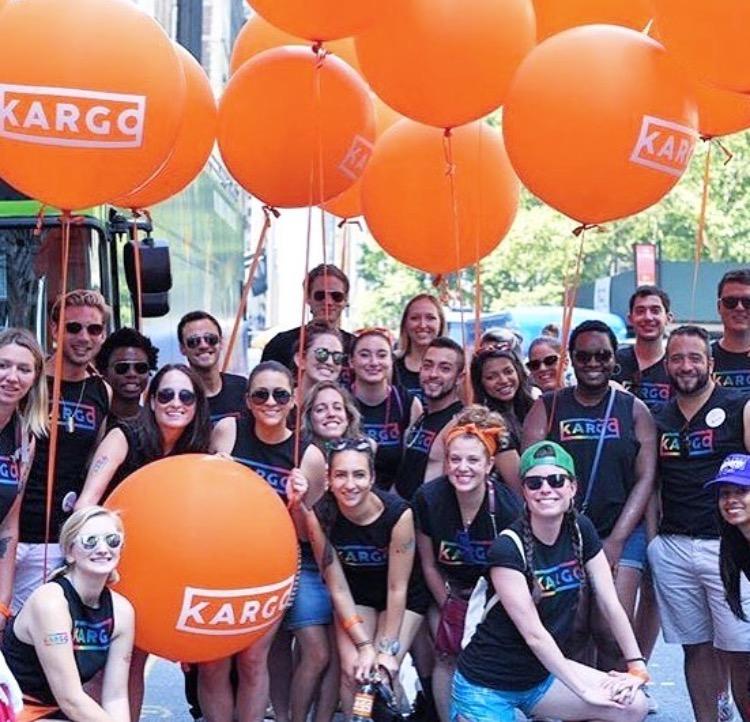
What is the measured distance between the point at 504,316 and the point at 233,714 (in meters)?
23.7

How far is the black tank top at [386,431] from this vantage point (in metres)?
6.49

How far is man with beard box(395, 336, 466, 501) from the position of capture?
638cm

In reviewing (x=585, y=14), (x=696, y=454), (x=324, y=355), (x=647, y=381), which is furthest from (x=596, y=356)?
(x=585, y=14)

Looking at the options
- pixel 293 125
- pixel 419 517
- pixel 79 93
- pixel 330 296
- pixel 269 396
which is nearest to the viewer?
pixel 79 93

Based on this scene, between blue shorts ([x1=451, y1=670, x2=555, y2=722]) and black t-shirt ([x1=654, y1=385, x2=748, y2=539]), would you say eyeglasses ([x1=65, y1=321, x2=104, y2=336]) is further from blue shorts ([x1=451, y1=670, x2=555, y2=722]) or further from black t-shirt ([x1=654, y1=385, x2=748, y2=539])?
black t-shirt ([x1=654, y1=385, x2=748, y2=539])

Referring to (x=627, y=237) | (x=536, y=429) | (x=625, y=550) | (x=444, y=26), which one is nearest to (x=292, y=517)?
(x=536, y=429)

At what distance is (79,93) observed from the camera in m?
5.26

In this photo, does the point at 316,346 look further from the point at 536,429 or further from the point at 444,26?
the point at 444,26

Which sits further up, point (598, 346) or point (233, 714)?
point (598, 346)

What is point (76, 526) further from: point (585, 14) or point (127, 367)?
point (585, 14)

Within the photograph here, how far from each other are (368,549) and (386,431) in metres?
0.83

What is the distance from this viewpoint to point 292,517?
5.72 m

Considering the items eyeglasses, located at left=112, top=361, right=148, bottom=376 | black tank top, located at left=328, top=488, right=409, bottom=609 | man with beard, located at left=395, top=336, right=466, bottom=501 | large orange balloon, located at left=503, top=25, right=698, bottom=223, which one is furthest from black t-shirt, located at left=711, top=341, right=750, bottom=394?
eyeglasses, located at left=112, top=361, right=148, bottom=376

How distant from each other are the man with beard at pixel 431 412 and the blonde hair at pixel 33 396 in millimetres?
1677
